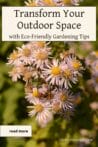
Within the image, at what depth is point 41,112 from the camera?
2.60m

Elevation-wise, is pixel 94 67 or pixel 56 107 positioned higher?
pixel 94 67

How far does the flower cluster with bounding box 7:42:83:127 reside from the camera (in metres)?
2.53

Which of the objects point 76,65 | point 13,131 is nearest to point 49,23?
point 76,65

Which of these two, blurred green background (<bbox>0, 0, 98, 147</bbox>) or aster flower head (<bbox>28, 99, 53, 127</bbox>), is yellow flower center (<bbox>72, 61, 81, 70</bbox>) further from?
aster flower head (<bbox>28, 99, 53, 127</bbox>)

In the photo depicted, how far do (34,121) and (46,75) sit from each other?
223mm

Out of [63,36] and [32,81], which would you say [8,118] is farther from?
[63,36]

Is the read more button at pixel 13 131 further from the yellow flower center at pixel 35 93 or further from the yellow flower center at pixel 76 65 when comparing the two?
the yellow flower center at pixel 76 65

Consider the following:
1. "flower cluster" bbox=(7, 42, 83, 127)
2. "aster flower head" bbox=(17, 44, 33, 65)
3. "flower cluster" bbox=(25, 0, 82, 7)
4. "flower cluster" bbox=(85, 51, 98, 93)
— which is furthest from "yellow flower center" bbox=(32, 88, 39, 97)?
"flower cluster" bbox=(25, 0, 82, 7)

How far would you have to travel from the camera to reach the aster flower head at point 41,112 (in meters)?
2.56

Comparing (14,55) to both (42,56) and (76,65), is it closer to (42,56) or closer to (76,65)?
(42,56)

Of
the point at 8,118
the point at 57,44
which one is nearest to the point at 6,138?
the point at 8,118

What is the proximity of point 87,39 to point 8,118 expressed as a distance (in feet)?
1.46

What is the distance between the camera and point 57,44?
2574 mm

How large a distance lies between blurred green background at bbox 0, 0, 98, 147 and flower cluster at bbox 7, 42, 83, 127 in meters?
0.04
